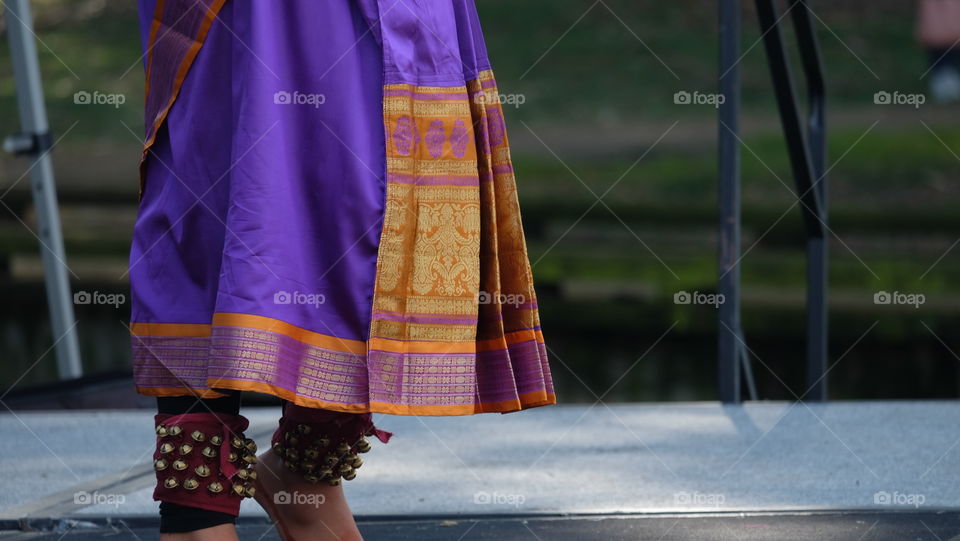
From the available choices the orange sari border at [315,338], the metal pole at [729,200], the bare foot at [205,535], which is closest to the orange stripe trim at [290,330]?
the orange sari border at [315,338]

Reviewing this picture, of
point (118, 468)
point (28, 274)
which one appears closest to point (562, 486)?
point (118, 468)

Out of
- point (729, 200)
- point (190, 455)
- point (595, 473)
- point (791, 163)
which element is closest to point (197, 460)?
point (190, 455)

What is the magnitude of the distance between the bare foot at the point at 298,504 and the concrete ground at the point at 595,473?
0.65 meters

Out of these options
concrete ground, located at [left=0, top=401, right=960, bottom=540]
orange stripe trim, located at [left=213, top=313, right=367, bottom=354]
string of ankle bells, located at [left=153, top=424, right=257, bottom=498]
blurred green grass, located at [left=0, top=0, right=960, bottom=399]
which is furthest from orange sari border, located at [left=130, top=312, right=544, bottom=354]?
blurred green grass, located at [left=0, top=0, right=960, bottom=399]

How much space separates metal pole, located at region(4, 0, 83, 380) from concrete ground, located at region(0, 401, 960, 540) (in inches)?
21.6

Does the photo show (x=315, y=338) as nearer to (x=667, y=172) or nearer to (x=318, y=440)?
(x=318, y=440)

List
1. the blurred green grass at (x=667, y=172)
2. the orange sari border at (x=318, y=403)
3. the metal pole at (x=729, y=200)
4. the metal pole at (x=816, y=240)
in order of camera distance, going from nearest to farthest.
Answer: the orange sari border at (x=318, y=403) → the metal pole at (x=729, y=200) → the metal pole at (x=816, y=240) → the blurred green grass at (x=667, y=172)

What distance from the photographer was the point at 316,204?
1622 millimetres

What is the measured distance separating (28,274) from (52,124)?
5.78m

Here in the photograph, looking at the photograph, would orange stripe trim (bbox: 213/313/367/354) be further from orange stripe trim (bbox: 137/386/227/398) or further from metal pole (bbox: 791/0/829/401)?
metal pole (bbox: 791/0/829/401)

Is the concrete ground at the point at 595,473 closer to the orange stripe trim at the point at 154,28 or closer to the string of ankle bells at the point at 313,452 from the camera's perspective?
the string of ankle bells at the point at 313,452

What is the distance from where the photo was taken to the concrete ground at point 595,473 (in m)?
2.52

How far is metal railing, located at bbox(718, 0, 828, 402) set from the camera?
3404 millimetres

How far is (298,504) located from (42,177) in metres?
2.46
